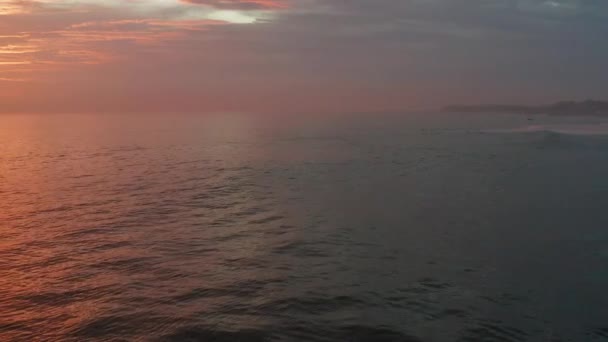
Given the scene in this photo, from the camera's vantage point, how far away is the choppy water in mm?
14938

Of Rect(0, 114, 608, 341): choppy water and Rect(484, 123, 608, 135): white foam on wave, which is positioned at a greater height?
Rect(0, 114, 608, 341): choppy water

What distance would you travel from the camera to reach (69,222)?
29.1m

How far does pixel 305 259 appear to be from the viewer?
21.8m

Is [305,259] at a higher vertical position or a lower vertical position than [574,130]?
higher

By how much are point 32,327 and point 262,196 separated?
2437cm

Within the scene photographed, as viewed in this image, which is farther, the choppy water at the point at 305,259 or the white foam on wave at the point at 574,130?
the white foam on wave at the point at 574,130

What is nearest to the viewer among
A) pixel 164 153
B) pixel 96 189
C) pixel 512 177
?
pixel 96 189

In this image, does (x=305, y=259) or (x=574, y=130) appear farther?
(x=574, y=130)

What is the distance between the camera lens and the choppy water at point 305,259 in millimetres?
14938

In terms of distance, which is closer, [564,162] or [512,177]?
[512,177]

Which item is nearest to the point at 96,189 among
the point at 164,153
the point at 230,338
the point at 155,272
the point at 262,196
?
the point at 262,196

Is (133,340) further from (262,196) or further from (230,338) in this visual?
(262,196)

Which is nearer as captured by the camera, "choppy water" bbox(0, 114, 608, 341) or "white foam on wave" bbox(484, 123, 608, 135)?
"choppy water" bbox(0, 114, 608, 341)

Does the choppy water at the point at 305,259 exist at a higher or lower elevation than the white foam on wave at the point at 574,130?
higher
